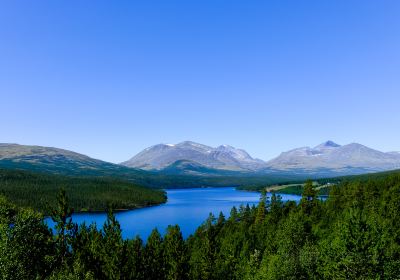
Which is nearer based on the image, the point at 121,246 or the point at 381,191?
the point at 121,246

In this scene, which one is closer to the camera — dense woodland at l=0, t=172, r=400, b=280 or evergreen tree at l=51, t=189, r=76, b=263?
dense woodland at l=0, t=172, r=400, b=280

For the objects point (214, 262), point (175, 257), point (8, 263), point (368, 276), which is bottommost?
point (214, 262)

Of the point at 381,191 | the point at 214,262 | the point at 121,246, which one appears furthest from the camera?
the point at 381,191

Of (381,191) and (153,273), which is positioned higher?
(381,191)

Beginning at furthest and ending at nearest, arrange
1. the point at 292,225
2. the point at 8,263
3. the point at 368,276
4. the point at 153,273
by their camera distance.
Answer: the point at 292,225 → the point at 153,273 → the point at 368,276 → the point at 8,263

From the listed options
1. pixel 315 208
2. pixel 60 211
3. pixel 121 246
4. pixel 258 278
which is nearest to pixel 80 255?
pixel 60 211

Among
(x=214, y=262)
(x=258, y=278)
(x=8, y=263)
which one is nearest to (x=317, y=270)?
(x=258, y=278)

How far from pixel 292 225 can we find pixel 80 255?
56559mm

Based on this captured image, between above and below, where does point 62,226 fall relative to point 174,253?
above

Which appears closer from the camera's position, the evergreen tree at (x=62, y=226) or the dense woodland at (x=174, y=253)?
the dense woodland at (x=174, y=253)

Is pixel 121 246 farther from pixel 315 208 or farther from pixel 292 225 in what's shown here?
pixel 315 208

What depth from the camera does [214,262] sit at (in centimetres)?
8631

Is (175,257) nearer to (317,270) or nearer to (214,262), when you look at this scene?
(214,262)

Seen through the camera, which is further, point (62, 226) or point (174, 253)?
point (174, 253)
